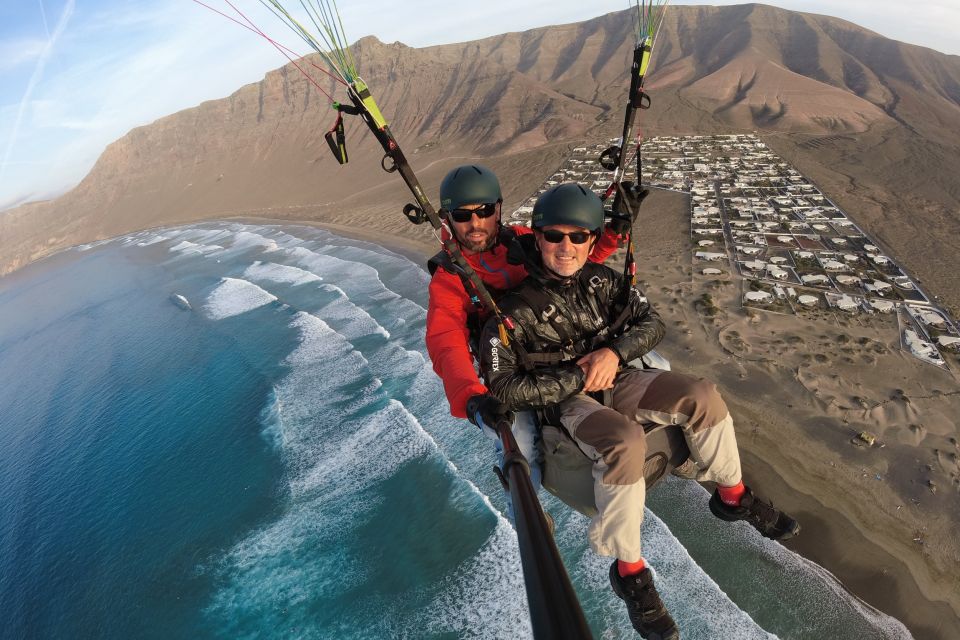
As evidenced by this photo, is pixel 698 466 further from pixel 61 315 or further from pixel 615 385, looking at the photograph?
pixel 61 315

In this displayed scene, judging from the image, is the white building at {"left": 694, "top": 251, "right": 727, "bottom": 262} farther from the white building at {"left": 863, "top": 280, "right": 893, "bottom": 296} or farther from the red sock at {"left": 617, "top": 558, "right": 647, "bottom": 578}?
the red sock at {"left": 617, "top": 558, "right": 647, "bottom": 578}

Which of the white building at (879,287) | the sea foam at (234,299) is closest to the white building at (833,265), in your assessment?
the white building at (879,287)

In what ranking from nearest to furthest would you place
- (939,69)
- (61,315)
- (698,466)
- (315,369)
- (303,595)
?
(698,466) → (303,595) → (315,369) → (61,315) → (939,69)

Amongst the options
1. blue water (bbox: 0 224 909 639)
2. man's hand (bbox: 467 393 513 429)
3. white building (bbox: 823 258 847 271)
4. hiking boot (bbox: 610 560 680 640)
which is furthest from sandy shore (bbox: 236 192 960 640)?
man's hand (bbox: 467 393 513 429)

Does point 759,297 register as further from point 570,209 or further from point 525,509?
point 525,509

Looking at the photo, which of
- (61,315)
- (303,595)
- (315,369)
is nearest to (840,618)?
(303,595)

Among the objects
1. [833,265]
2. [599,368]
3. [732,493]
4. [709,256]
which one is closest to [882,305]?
[833,265]

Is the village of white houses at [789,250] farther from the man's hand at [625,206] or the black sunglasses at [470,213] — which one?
the black sunglasses at [470,213]
